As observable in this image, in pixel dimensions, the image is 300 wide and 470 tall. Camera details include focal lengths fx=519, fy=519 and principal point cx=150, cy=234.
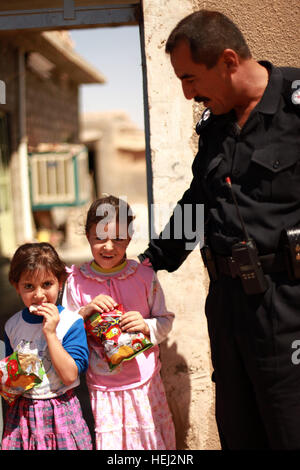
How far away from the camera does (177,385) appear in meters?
2.48

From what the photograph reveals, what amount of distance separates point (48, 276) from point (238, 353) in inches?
29.9

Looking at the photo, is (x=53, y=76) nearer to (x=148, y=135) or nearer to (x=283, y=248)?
(x=148, y=135)

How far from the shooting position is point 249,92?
5.62ft

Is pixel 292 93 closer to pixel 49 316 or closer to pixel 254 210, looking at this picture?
pixel 254 210

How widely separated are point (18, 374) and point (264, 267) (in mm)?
963

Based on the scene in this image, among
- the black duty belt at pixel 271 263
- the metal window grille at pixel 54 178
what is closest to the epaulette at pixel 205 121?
the black duty belt at pixel 271 263

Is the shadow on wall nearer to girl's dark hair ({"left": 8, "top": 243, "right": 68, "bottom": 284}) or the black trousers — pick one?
the black trousers

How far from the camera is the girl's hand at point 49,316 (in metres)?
1.87

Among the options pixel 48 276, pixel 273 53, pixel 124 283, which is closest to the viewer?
pixel 48 276

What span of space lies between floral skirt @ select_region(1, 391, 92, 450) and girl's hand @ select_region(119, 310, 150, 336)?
331 millimetres

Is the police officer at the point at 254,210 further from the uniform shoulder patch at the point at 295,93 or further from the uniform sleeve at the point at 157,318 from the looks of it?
the uniform sleeve at the point at 157,318

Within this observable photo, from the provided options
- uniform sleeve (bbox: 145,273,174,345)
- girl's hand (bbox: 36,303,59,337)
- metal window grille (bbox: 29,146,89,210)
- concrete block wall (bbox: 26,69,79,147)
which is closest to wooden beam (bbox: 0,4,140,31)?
uniform sleeve (bbox: 145,273,174,345)

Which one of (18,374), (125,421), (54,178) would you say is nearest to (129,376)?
(125,421)
